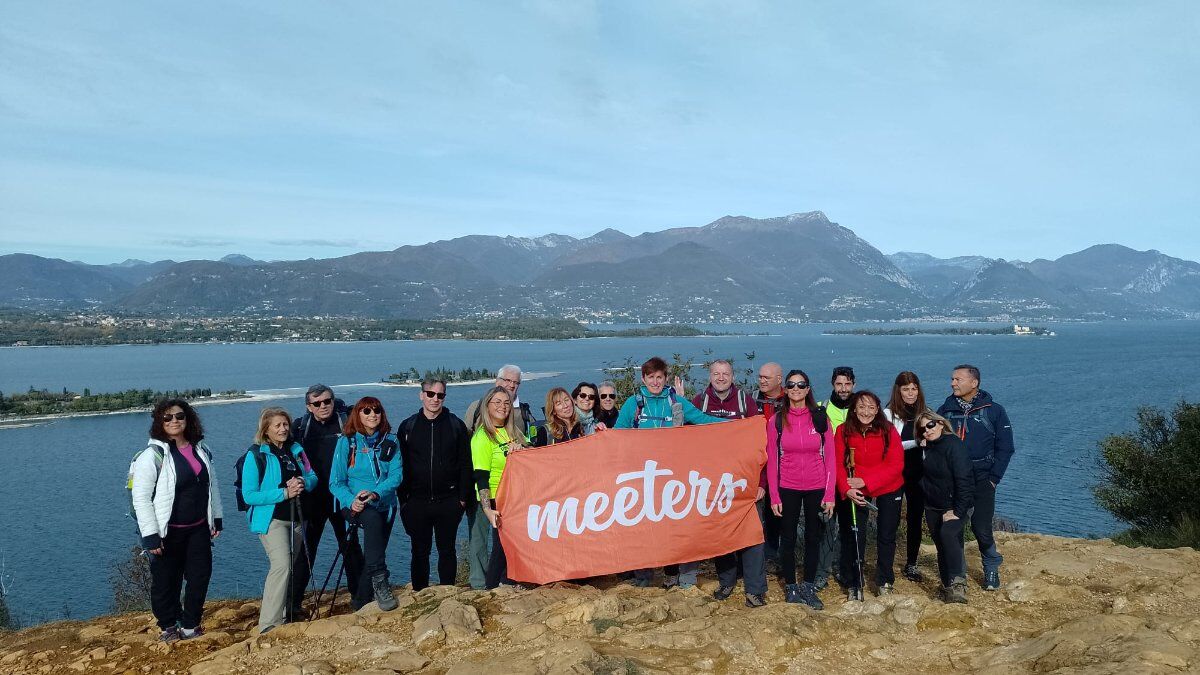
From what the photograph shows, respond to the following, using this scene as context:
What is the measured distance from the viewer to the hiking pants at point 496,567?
6417 millimetres

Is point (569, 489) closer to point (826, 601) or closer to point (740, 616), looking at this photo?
point (740, 616)

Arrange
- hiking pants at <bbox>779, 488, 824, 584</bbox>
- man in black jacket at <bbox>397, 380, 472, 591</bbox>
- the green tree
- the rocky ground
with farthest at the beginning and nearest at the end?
the green tree < man in black jacket at <bbox>397, 380, 472, 591</bbox> < hiking pants at <bbox>779, 488, 824, 584</bbox> < the rocky ground

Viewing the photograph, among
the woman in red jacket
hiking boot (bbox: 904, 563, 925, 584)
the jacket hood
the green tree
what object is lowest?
the green tree

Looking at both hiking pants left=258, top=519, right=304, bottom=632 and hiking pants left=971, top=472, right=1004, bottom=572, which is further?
hiking pants left=971, top=472, right=1004, bottom=572

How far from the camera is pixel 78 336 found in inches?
6673

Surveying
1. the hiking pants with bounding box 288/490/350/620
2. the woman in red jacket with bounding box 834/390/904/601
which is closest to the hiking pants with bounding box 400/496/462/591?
the hiking pants with bounding box 288/490/350/620

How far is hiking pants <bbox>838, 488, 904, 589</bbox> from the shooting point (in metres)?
6.19

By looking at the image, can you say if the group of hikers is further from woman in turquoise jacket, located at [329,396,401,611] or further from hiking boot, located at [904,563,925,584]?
hiking boot, located at [904,563,925,584]

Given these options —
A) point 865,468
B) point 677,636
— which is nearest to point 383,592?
point 677,636

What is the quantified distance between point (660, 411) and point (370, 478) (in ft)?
8.59

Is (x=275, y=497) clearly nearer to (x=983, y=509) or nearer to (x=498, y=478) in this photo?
(x=498, y=478)

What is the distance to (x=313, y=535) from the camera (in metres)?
6.26

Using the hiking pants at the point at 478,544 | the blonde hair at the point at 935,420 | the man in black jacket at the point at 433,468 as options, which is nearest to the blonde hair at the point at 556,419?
the man in black jacket at the point at 433,468

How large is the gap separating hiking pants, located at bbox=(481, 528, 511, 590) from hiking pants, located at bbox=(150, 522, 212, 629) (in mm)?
2326
